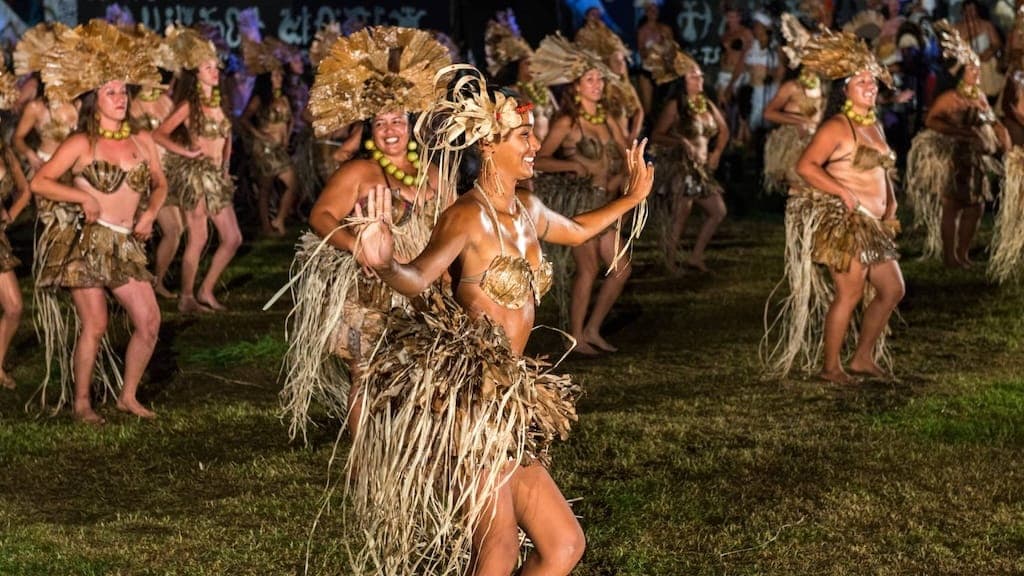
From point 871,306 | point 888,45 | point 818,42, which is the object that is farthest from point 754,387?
point 888,45

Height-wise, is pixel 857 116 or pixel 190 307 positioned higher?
pixel 857 116

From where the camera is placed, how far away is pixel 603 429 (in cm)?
606

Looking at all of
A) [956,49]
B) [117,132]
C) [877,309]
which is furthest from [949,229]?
[117,132]

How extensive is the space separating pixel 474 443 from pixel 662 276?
21.5ft

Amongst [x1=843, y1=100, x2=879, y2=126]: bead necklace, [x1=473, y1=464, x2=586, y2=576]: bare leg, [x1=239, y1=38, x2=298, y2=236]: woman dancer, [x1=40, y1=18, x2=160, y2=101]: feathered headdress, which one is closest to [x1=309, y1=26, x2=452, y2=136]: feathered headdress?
[x1=40, y1=18, x2=160, y2=101]: feathered headdress

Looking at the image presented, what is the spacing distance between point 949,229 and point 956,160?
1.52ft

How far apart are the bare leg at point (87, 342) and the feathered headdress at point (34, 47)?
96 cm

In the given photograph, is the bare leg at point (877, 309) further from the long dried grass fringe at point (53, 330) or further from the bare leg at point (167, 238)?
the bare leg at point (167, 238)

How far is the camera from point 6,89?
24.7 feet

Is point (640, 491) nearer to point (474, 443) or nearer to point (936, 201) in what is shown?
point (474, 443)

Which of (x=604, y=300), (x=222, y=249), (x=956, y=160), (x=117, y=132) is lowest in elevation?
(x=222, y=249)

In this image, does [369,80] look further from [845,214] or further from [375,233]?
[845,214]

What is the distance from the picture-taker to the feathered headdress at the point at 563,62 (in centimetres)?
796

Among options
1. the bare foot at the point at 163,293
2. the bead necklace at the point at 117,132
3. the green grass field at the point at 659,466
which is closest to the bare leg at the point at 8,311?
the green grass field at the point at 659,466
